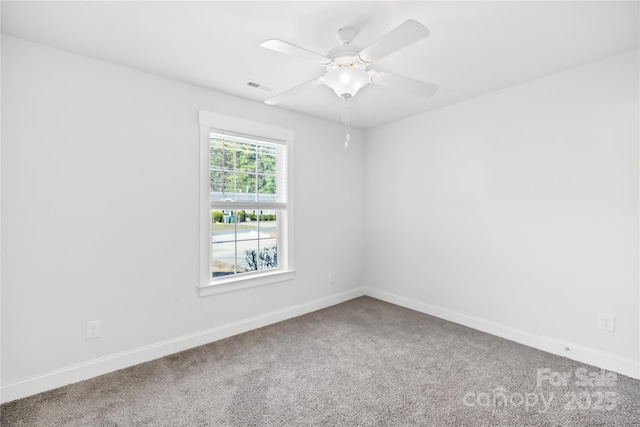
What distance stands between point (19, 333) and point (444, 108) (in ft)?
13.6

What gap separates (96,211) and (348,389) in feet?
7.42

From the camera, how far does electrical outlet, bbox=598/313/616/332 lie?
2.37 metres

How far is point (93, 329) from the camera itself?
2326mm

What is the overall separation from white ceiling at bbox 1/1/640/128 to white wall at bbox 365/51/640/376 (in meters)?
0.32

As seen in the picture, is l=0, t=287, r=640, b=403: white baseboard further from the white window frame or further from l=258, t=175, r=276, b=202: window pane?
l=258, t=175, r=276, b=202: window pane

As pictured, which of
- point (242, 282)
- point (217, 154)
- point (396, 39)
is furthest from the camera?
point (242, 282)

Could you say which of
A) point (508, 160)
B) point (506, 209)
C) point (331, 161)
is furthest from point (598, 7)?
point (331, 161)

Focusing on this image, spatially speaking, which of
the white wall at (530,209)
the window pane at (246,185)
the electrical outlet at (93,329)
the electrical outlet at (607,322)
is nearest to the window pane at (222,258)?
the window pane at (246,185)

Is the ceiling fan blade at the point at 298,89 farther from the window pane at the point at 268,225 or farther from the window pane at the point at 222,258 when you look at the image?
the window pane at the point at 222,258

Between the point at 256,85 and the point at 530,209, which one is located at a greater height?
the point at 256,85

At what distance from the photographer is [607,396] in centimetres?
205

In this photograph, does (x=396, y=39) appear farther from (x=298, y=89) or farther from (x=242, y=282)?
(x=242, y=282)

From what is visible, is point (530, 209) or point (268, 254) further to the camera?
point (268, 254)

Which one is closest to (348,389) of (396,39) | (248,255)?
(248,255)
